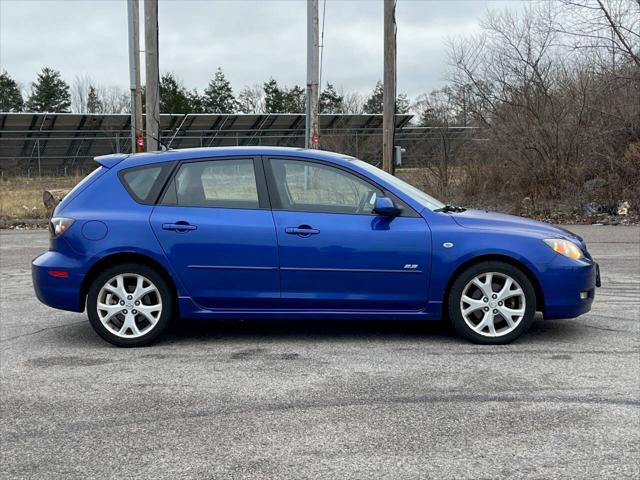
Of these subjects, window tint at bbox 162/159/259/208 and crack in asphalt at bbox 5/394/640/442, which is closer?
crack in asphalt at bbox 5/394/640/442

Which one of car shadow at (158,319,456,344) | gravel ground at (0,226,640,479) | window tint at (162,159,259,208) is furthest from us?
car shadow at (158,319,456,344)

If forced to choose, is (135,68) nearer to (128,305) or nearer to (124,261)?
(124,261)

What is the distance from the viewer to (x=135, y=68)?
18188 mm

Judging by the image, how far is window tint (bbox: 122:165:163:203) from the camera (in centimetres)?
586

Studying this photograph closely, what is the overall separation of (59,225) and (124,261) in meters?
0.61

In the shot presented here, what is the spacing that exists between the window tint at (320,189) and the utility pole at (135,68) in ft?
42.3

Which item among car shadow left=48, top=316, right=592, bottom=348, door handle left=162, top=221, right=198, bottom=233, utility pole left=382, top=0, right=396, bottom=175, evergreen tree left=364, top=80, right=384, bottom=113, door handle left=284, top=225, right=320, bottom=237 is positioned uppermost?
evergreen tree left=364, top=80, right=384, bottom=113

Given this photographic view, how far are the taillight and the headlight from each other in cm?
381

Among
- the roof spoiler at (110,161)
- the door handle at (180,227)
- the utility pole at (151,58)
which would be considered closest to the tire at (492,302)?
the door handle at (180,227)

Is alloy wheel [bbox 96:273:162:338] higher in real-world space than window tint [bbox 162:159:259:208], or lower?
lower

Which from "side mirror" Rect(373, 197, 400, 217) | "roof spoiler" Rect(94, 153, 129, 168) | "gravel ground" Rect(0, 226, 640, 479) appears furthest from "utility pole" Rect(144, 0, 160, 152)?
"side mirror" Rect(373, 197, 400, 217)

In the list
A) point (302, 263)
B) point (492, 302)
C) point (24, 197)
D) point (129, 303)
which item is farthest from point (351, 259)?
point (24, 197)

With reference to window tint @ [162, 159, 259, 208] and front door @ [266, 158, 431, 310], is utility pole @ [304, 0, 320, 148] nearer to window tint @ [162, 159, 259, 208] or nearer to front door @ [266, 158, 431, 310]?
window tint @ [162, 159, 259, 208]

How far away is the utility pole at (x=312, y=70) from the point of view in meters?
15.9
